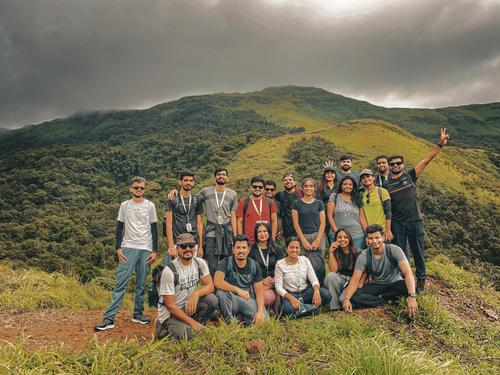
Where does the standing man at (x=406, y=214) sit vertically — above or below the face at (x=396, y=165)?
below

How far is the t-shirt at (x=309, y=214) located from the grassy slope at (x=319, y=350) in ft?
4.78

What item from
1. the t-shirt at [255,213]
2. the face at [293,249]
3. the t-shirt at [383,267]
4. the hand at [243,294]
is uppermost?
the t-shirt at [255,213]

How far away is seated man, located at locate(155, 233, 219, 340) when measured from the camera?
445 cm

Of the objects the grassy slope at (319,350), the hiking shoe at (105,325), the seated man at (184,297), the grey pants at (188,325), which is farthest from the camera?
the hiking shoe at (105,325)

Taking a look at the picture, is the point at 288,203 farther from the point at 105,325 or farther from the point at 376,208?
the point at 105,325

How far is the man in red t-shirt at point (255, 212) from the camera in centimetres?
591

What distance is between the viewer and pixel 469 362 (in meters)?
4.21

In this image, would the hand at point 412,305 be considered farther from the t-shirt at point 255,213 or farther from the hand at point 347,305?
the t-shirt at point 255,213

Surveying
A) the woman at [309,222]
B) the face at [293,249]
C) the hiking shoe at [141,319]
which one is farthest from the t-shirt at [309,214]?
the hiking shoe at [141,319]

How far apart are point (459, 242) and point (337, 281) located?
31540 millimetres

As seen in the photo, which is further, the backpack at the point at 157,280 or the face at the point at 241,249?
the face at the point at 241,249

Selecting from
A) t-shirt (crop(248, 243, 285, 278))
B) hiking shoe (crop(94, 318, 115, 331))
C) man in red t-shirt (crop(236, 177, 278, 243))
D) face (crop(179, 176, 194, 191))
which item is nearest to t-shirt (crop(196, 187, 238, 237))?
man in red t-shirt (crop(236, 177, 278, 243))

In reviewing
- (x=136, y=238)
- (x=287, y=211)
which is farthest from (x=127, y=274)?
(x=287, y=211)

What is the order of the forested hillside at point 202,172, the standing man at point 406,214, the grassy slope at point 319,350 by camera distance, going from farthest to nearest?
the forested hillside at point 202,172
the standing man at point 406,214
the grassy slope at point 319,350
